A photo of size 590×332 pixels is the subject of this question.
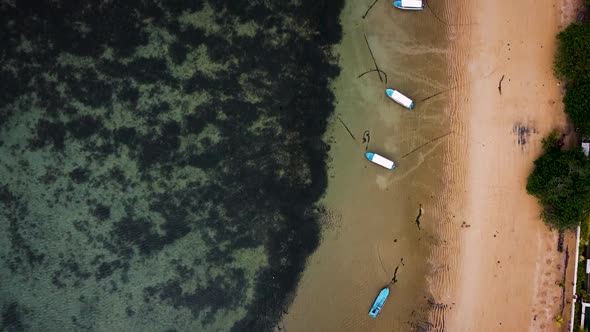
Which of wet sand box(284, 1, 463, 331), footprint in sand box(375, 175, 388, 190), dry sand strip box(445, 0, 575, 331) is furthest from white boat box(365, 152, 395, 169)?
dry sand strip box(445, 0, 575, 331)

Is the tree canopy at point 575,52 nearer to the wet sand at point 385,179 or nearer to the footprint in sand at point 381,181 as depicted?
the wet sand at point 385,179

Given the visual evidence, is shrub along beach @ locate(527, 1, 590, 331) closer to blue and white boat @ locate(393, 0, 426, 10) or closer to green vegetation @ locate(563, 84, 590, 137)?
green vegetation @ locate(563, 84, 590, 137)

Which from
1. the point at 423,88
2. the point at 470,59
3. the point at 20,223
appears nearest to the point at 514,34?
the point at 470,59

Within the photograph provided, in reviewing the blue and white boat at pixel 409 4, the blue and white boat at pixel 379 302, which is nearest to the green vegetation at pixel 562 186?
the blue and white boat at pixel 379 302

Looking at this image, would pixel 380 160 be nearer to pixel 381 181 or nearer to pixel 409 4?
pixel 381 181

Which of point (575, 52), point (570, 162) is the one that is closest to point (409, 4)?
point (575, 52)

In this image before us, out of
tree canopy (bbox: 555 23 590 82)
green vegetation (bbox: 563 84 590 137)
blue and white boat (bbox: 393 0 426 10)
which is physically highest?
blue and white boat (bbox: 393 0 426 10)

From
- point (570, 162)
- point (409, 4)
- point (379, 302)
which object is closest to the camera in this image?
point (570, 162)
